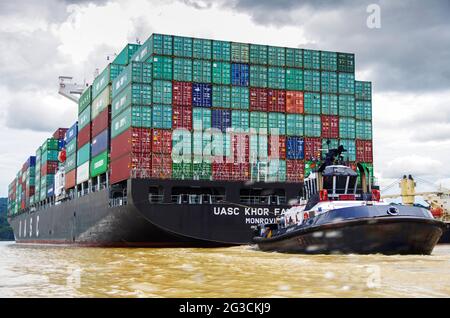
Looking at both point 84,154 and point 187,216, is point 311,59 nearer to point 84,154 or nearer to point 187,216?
point 187,216

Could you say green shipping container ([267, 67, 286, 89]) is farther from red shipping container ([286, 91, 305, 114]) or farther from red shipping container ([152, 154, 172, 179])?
red shipping container ([152, 154, 172, 179])

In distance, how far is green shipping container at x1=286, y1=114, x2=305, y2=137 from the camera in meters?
44.8

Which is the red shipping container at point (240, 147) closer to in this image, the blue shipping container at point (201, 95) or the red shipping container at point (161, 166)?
the blue shipping container at point (201, 95)

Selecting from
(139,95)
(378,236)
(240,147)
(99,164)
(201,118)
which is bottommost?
(378,236)

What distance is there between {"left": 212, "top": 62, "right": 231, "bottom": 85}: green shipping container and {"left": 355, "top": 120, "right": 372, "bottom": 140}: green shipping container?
12208 mm

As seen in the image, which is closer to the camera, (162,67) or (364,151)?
(162,67)

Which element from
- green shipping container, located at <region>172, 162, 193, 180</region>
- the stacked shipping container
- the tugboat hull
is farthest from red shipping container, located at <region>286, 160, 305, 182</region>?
the tugboat hull

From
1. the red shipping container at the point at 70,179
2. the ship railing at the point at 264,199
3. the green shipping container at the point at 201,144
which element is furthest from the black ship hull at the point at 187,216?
the red shipping container at the point at 70,179

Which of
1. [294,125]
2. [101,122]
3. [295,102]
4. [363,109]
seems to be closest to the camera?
[294,125]

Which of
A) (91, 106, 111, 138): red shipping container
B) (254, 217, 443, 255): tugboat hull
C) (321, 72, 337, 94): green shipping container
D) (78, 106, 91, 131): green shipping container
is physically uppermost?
(321, 72, 337, 94): green shipping container

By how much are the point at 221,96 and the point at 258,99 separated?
10.3 feet

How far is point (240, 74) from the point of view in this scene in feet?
145

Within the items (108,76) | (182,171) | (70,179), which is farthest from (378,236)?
(70,179)
